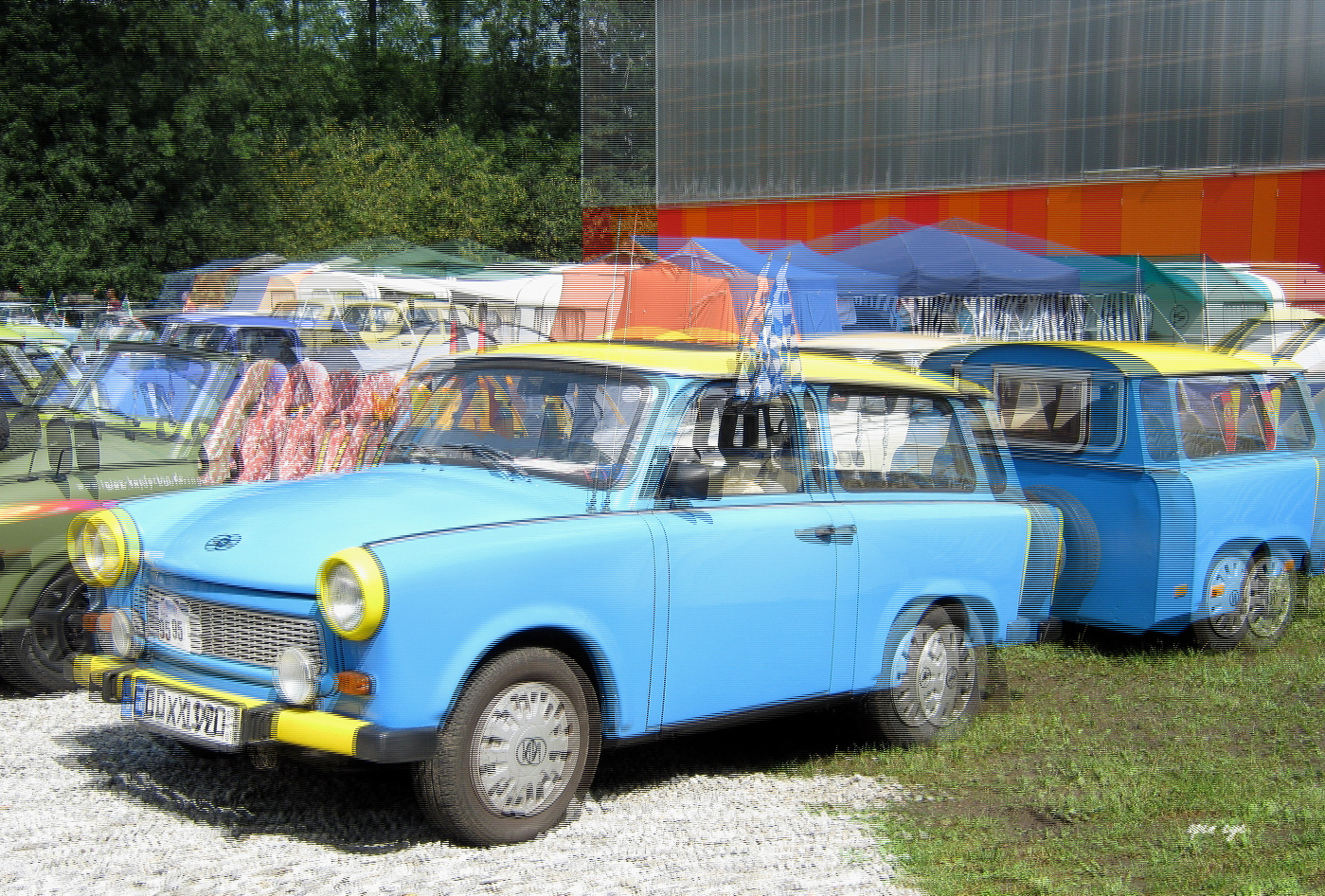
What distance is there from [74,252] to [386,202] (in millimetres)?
2011

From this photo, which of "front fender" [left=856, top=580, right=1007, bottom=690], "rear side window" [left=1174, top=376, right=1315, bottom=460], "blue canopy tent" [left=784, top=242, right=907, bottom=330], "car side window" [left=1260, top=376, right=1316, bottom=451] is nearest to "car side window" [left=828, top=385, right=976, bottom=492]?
"front fender" [left=856, top=580, right=1007, bottom=690]

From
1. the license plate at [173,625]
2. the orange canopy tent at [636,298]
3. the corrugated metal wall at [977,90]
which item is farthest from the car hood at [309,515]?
the corrugated metal wall at [977,90]

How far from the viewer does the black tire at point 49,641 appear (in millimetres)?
5156

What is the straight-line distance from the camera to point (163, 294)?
8.32m

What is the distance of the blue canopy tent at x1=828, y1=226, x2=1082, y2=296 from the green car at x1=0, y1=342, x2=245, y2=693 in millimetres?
6704

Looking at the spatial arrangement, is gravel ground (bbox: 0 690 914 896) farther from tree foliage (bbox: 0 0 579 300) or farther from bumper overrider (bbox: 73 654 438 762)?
tree foliage (bbox: 0 0 579 300)

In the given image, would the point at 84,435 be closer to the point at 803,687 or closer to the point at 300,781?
the point at 300,781

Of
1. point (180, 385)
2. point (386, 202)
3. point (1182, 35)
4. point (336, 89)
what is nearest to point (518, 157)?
point (386, 202)

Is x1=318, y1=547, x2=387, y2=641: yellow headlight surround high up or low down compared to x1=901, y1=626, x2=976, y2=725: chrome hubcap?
up

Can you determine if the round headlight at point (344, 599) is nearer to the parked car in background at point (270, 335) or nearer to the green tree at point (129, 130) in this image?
the green tree at point (129, 130)

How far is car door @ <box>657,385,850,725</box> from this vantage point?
4.04 meters

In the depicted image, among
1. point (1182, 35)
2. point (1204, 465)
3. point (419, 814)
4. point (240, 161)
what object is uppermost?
point (1182, 35)

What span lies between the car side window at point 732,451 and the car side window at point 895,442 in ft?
0.77

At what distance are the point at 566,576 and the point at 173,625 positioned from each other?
4.24ft
